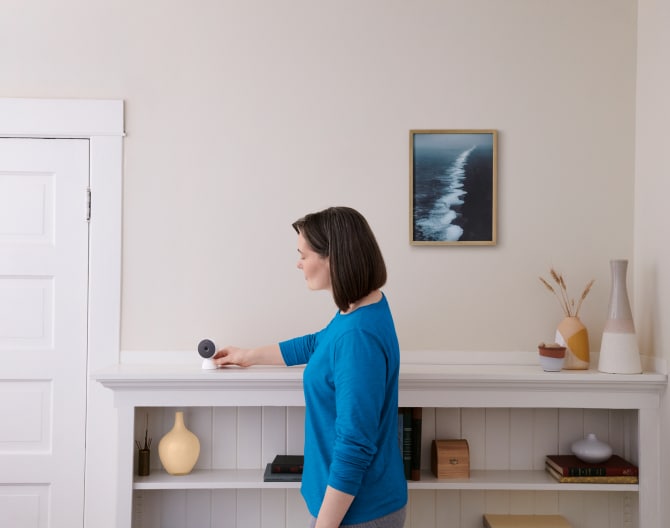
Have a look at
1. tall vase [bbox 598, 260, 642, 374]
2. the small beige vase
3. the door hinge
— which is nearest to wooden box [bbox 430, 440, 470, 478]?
tall vase [bbox 598, 260, 642, 374]

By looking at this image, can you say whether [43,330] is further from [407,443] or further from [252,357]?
[407,443]

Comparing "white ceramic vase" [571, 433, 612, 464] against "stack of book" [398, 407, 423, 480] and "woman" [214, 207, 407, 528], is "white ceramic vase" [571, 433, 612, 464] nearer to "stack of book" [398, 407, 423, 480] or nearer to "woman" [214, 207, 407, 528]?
"stack of book" [398, 407, 423, 480]

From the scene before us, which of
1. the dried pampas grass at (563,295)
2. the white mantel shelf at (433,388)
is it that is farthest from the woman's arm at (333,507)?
the dried pampas grass at (563,295)

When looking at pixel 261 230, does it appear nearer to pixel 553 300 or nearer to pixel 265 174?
pixel 265 174


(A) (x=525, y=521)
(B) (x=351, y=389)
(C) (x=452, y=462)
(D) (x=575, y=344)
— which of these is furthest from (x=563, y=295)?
(B) (x=351, y=389)

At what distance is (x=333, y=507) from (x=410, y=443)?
963 mm

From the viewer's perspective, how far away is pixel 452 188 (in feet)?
9.13

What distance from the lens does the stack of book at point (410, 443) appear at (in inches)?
100

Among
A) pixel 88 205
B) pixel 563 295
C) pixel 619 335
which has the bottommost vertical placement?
pixel 619 335

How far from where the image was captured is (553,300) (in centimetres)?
278

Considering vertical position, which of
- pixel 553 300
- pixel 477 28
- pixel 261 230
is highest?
pixel 477 28

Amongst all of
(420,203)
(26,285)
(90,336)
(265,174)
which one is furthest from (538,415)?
(26,285)

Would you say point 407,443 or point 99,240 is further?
point 99,240

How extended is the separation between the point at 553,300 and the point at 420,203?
2.28ft
